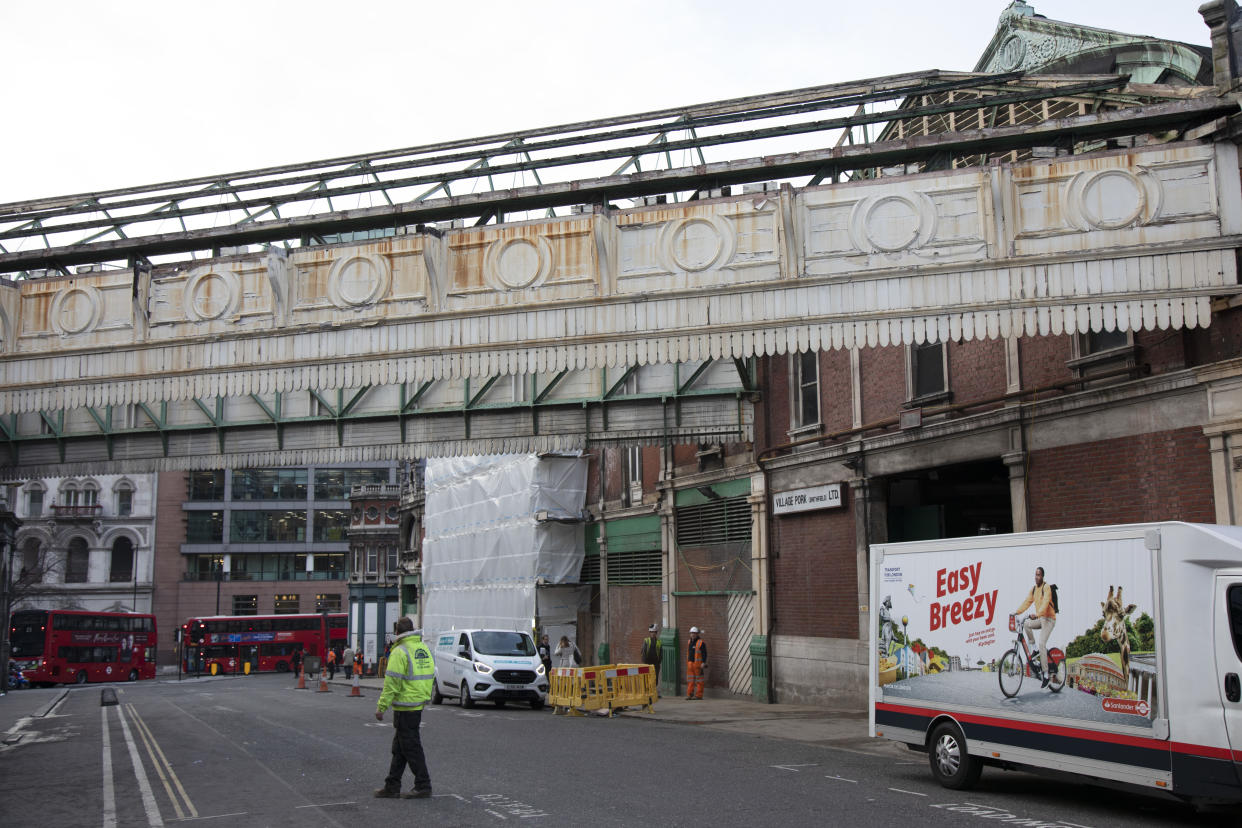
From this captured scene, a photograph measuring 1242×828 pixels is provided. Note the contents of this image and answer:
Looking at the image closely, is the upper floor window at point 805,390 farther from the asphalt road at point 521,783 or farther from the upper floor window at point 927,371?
the asphalt road at point 521,783

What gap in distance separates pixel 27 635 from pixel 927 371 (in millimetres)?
45739

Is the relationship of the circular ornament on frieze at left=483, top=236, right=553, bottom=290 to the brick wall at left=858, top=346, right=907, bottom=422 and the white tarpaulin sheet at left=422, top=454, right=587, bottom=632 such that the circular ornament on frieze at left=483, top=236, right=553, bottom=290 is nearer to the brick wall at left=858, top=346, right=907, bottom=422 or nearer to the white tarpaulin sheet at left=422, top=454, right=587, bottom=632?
the brick wall at left=858, top=346, right=907, bottom=422

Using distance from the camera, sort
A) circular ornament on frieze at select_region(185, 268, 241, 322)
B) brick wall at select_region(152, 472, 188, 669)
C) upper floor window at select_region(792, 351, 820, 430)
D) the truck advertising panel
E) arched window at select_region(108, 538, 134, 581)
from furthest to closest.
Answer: brick wall at select_region(152, 472, 188, 669), arched window at select_region(108, 538, 134, 581), upper floor window at select_region(792, 351, 820, 430), circular ornament on frieze at select_region(185, 268, 241, 322), the truck advertising panel

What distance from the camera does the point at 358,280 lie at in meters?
15.9

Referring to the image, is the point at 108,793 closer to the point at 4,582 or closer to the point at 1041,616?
the point at 1041,616

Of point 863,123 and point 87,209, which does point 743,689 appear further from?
point 87,209

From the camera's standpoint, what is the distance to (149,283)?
→ 54.8 ft

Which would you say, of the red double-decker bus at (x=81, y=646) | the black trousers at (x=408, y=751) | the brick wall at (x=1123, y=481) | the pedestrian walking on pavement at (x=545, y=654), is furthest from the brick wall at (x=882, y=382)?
the red double-decker bus at (x=81, y=646)

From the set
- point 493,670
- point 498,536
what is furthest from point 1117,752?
point 498,536

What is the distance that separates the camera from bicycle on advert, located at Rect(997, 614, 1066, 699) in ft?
34.5

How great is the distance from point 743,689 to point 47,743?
14.1 metres

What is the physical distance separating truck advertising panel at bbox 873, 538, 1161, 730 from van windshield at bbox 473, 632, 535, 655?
13.8m

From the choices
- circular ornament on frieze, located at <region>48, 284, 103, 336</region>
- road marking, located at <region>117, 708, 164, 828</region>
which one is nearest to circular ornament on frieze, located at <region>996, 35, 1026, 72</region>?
circular ornament on frieze, located at <region>48, 284, 103, 336</region>

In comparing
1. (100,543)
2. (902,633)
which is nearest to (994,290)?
(902,633)
